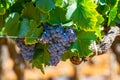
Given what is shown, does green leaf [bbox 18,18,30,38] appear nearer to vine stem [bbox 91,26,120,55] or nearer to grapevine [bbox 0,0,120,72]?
grapevine [bbox 0,0,120,72]

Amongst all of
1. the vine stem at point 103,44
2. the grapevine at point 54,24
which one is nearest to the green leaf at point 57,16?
the grapevine at point 54,24

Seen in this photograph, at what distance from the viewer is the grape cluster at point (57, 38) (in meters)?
0.87

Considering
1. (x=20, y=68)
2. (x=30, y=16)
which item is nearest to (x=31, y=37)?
(x=30, y=16)

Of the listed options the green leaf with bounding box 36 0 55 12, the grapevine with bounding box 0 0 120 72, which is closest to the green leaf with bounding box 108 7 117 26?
the grapevine with bounding box 0 0 120 72

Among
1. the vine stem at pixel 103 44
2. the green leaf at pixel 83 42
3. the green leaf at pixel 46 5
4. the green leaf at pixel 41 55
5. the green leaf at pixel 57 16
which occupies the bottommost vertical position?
the vine stem at pixel 103 44

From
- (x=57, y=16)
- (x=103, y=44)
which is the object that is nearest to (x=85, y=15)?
(x=57, y=16)

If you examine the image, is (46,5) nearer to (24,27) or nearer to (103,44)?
(24,27)

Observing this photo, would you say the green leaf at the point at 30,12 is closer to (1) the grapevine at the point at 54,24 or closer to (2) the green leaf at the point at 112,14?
(1) the grapevine at the point at 54,24

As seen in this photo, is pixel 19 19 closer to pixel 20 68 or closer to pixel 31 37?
pixel 31 37

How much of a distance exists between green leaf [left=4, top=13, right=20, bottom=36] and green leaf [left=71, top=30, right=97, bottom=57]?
10cm

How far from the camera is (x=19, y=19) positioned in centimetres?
89

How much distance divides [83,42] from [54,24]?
0.07 metres

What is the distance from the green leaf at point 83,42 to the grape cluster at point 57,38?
0.06 feet

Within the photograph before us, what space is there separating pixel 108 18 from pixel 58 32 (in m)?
0.13
